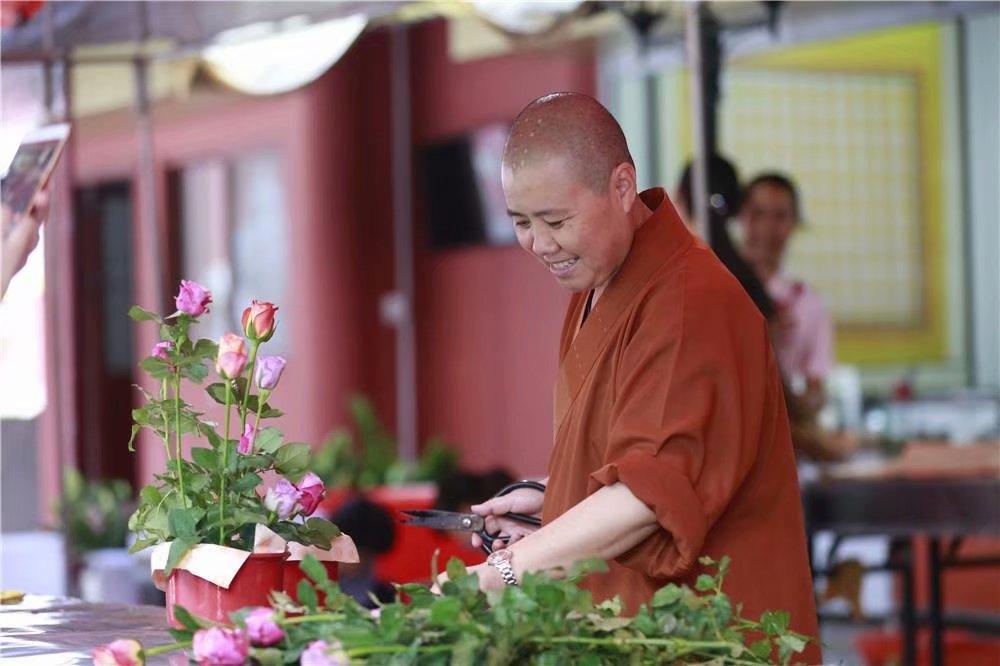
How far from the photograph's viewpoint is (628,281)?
2047mm

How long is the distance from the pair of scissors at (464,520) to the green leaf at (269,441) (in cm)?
23

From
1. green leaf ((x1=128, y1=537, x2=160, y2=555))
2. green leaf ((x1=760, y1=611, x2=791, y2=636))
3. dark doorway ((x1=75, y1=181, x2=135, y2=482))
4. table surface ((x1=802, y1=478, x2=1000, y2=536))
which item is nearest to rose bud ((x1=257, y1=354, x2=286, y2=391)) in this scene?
green leaf ((x1=128, y1=537, x2=160, y2=555))

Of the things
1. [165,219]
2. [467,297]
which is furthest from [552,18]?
[165,219]

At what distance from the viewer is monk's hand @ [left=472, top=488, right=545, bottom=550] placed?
2131 millimetres

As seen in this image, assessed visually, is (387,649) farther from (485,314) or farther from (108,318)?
(108,318)

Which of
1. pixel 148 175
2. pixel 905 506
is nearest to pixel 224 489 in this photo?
pixel 905 506

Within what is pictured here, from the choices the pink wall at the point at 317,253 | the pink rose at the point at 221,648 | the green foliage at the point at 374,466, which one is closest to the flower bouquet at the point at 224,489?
the pink rose at the point at 221,648

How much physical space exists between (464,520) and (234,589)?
40 centimetres

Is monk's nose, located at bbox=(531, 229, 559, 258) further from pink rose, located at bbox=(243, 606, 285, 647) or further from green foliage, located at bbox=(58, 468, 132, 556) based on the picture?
green foliage, located at bbox=(58, 468, 132, 556)

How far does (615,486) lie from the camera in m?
1.82

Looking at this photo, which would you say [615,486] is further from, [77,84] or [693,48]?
[77,84]

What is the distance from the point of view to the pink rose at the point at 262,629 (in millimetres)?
1458

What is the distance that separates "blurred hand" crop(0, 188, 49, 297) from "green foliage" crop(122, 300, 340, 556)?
566 mm

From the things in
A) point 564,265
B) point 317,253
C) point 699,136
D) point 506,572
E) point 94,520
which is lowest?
point 94,520
